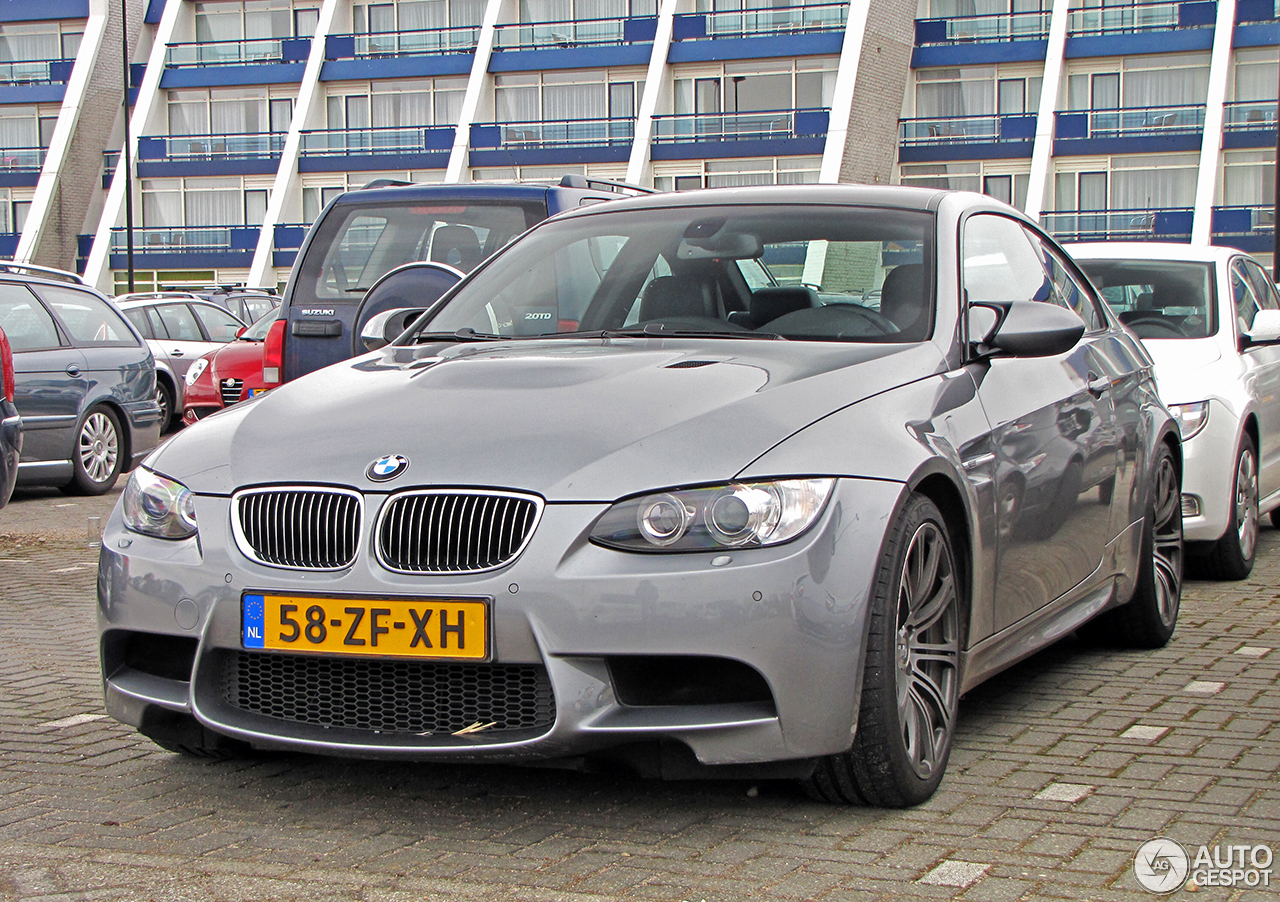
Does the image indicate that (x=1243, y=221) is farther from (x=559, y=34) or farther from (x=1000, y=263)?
(x=1000, y=263)

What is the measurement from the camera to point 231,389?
602 inches

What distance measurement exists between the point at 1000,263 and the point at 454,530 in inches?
93.3

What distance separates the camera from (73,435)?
1292cm

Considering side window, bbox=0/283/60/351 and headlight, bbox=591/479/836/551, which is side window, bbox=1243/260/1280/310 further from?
side window, bbox=0/283/60/351

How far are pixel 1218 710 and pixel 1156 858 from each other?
1665 mm

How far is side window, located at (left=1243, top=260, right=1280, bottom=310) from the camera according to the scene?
9491 millimetres

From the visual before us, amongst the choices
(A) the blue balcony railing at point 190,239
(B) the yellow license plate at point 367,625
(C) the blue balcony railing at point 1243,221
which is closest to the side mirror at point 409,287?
(B) the yellow license plate at point 367,625

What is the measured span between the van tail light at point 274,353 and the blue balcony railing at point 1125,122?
39225 mm

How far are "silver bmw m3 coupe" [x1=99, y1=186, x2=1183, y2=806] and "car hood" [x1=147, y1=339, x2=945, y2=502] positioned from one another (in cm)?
1

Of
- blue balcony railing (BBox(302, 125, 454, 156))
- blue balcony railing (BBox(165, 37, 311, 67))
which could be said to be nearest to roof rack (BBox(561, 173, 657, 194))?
blue balcony railing (BBox(302, 125, 454, 156))

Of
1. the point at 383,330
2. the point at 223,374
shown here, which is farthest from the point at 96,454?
the point at 383,330

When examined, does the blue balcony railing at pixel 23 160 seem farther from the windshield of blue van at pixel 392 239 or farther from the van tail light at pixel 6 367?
the van tail light at pixel 6 367

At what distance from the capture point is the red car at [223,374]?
1502cm

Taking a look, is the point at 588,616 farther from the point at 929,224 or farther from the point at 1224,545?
the point at 1224,545
